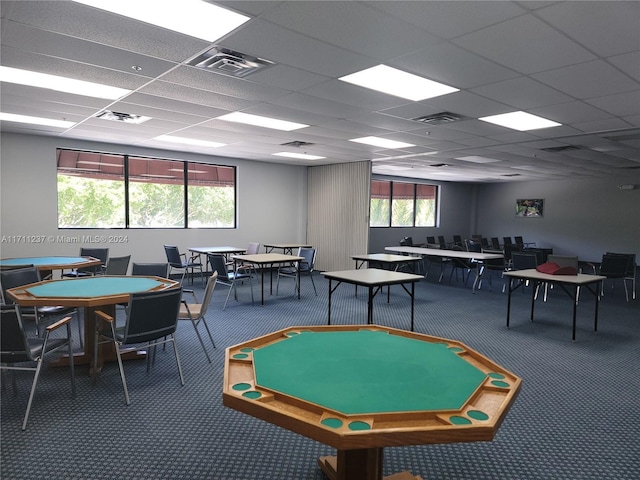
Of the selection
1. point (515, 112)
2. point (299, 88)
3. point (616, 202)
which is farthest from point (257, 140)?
point (616, 202)

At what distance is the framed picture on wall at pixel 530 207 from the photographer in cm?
1524

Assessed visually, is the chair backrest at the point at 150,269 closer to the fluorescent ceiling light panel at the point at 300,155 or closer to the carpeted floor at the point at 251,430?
the carpeted floor at the point at 251,430

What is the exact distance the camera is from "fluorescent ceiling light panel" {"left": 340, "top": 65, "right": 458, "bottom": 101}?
13.0 ft

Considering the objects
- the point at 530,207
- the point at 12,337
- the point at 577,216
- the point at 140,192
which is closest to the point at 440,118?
the point at 12,337

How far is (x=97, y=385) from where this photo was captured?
3541 mm

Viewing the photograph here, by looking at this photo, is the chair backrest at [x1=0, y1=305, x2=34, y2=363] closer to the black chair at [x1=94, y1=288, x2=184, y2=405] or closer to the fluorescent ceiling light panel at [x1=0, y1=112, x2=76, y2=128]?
the black chair at [x1=94, y1=288, x2=184, y2=405]

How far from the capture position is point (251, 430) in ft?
9.44

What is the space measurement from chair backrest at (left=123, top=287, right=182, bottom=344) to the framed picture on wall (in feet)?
49.4

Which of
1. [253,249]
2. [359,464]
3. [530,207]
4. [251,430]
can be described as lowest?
[251,430]

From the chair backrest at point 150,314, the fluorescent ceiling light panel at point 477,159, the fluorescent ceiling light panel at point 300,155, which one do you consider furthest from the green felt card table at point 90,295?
the fluorescent ceiling light panel at point 477,159

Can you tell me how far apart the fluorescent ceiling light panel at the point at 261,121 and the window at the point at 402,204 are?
780cm

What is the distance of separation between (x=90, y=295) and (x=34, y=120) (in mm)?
4453

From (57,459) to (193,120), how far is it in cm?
478

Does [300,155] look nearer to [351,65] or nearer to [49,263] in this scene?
[49,263]
